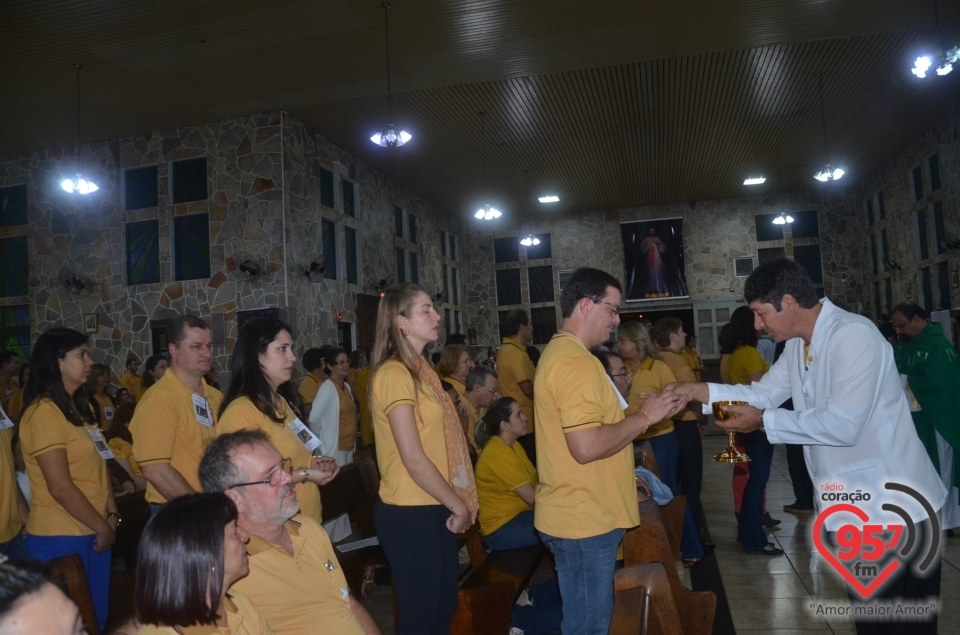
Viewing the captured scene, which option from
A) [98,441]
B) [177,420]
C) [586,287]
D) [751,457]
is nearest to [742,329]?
[751,457]

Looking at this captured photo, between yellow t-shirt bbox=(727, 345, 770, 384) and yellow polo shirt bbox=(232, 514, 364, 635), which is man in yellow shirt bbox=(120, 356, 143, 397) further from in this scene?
yellow polo shirt bbox=(232, 514, 364, 635)

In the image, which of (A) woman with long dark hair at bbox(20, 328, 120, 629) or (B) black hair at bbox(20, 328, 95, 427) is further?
(B) black hair at bbox(20, 328, 95, 427)

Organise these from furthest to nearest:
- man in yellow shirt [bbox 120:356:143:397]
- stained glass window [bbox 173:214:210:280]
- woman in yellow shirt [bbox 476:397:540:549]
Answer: stained glass window [bbox 173:214:210:280], man in yellow shirt [bbox 120:356:143:397], woman in yellow shirt [bbox 476:397:540:549]

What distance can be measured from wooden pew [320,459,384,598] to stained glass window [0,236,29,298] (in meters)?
10.6

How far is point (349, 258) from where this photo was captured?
1284 centimetres

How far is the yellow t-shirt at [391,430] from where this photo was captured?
2.52m

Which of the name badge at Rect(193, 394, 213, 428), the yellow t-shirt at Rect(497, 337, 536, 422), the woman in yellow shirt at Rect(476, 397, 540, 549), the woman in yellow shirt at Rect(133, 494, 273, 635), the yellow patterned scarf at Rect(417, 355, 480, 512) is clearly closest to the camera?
the woman in yellow shirt at Rect(133, 494, 273, 635)

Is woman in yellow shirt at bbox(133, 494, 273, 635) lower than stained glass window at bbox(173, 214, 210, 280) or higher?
lower

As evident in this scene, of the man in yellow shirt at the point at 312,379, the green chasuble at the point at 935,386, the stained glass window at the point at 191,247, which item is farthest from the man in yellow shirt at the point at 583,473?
the stained glass window at the point at 191,247

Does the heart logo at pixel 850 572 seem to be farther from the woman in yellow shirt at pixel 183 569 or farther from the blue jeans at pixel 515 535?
the woman in yellow shirt at pixel 183 569

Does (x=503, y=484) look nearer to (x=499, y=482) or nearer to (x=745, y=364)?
(x=499, y=482)

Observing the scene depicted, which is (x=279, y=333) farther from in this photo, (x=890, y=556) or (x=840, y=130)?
(x=840, y=130)

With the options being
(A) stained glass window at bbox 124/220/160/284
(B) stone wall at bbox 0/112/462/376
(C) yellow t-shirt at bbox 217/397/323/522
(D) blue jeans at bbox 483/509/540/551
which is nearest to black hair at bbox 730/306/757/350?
(D) blue jeans at bbox 483/509/540/551

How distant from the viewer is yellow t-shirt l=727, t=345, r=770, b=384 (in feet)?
17.3
